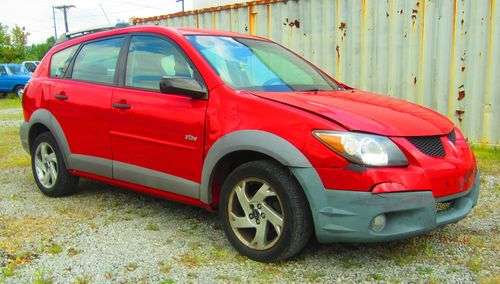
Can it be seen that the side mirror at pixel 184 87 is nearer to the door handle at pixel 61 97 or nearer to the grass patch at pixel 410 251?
the door handle at pixel 61 97

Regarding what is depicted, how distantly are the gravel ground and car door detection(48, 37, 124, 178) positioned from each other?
0.53 metres

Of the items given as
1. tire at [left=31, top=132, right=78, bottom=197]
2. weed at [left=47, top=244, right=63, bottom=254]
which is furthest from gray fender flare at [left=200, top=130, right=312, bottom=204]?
tire at [left=31, top=132, right=78, bottom=197]

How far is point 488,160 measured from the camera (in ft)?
20.0

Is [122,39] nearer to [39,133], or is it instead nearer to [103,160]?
[103,160]

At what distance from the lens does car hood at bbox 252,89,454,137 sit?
9.51ft

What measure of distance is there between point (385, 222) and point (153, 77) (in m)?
2.17

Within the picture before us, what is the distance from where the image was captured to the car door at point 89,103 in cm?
416

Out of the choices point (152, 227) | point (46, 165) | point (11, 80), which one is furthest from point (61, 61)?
point (11, 80)

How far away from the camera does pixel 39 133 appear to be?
5051mm

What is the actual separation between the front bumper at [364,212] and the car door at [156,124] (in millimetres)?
948

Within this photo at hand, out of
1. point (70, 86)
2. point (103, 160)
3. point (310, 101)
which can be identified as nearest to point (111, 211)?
point (103, 160)

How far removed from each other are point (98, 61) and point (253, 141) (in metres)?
2.11

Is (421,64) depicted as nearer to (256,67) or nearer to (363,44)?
(363,44)

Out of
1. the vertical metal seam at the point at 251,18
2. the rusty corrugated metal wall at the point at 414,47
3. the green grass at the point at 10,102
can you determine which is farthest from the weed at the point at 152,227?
the green grass at the point at 10,102
